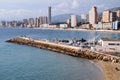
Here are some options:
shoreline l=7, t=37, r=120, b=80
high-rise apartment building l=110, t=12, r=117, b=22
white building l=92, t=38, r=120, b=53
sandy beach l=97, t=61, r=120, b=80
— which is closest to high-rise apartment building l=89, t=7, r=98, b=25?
high-rise apartment building l=110, t=12, r=117, b=22

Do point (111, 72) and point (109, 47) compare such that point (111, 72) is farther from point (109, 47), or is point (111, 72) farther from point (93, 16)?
point (93, 16)

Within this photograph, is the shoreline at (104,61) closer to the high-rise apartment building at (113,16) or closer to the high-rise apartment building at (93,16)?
the high-rise apartment building at (113,16)

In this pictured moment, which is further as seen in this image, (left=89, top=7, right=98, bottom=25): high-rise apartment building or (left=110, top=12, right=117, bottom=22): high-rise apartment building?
(left=89, top=7, right=98, bottom=25): high-rise apartment building

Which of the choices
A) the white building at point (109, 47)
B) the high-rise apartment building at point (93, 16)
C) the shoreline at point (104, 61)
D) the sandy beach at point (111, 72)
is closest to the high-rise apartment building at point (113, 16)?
the high-rise apartment building at point (93, 16)

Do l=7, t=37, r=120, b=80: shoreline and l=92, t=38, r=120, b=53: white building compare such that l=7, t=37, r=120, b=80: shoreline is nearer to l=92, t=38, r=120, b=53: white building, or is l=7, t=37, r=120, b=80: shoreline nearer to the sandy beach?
the sandy beach

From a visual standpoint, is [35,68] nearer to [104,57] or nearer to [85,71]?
[85,71]

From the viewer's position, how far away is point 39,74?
21.6 metres

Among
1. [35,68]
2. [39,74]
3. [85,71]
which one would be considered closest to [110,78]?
[85,71]

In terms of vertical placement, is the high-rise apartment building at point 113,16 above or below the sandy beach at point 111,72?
above

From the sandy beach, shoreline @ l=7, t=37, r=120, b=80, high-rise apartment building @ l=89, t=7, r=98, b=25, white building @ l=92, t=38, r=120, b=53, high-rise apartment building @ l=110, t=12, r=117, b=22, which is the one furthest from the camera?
high-rise apartment building @ l=89, t=7, r=98, b=25

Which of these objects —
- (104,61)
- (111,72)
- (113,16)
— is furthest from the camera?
(113,16)

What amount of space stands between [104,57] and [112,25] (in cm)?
9394

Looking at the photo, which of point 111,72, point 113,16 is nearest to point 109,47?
point 111,72

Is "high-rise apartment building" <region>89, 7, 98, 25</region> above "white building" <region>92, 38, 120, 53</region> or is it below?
above
